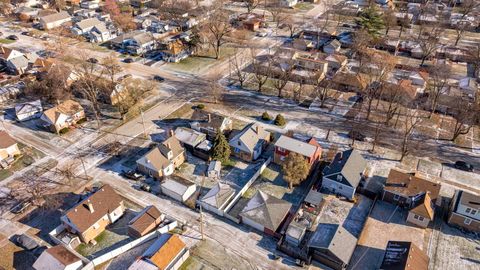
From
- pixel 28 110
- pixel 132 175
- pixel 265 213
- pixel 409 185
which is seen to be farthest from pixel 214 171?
pixel 28 110

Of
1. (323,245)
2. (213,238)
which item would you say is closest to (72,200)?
(213,238)

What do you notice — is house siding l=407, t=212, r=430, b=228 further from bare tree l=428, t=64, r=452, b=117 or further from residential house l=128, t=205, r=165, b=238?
residential house l=128, t=205, r=165, b=238

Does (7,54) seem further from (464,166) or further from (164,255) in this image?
(464,166)

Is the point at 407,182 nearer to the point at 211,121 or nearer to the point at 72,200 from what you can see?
the point at 211,121

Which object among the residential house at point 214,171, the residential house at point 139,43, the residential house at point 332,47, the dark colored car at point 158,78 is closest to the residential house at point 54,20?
the residential house at point 139,43

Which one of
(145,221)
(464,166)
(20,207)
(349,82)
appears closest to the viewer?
(145,221)

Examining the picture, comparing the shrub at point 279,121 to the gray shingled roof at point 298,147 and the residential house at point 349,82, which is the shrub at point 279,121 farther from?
the residential house at point 349,82
